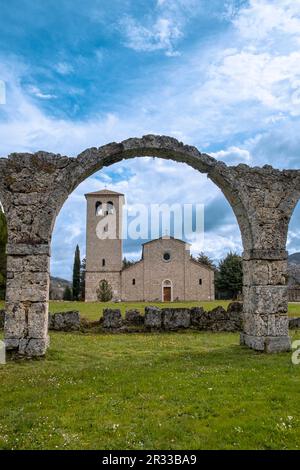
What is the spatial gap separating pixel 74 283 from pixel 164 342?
44622 millimetres

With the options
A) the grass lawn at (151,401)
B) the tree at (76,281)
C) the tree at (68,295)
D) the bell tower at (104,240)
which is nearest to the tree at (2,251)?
the bell tower at (104,240)

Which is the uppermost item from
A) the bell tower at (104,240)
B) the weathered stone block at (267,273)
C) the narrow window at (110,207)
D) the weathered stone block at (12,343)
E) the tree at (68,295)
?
the narrow window at (110,207)

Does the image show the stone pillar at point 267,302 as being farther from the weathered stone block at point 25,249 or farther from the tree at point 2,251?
the tree at point 2,251

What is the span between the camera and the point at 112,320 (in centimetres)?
1480

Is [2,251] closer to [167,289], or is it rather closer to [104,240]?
[104,240]

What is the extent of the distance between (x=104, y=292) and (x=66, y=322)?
32870mm

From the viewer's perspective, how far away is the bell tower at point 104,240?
1991 inches

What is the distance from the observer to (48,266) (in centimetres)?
980

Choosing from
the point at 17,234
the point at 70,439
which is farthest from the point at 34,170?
the point at 70,439

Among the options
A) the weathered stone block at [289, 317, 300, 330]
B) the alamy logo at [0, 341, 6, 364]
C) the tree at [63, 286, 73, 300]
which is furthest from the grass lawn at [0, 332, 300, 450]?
the tree at [63, 286, 73, 300]

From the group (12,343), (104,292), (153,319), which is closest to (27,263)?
(12,343)

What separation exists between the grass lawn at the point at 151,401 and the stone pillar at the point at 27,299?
51 cm
